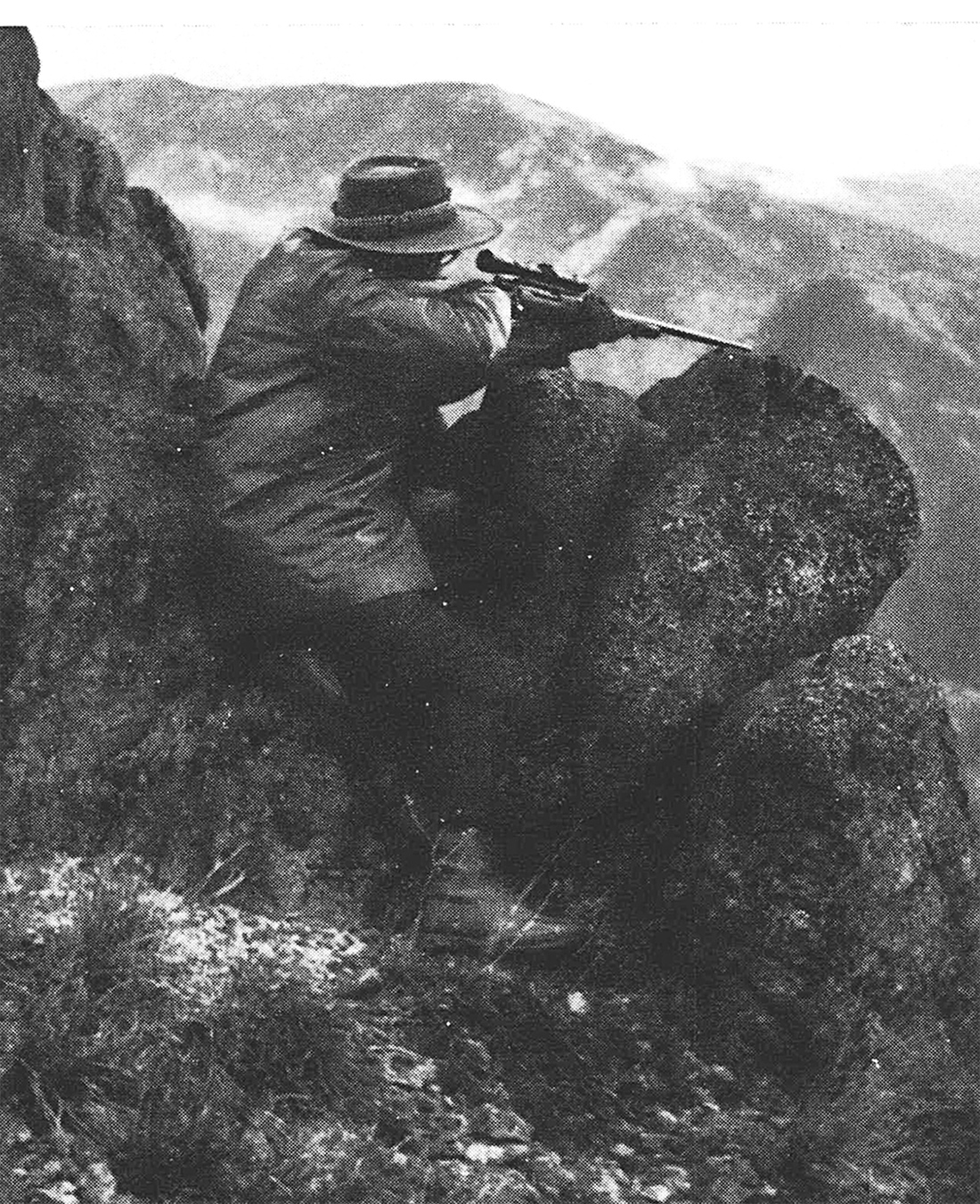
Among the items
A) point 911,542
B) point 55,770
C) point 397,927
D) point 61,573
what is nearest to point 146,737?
point 55,770

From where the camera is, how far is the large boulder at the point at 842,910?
5.28 m

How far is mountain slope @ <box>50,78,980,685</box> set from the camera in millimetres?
27172

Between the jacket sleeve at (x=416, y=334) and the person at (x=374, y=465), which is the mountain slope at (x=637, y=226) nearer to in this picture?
the person at (x=374, y=465)

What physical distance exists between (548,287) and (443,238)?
0.80 metres

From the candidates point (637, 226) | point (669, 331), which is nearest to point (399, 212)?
point (669, 331)

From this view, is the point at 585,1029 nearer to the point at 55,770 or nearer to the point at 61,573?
the point at 55,770

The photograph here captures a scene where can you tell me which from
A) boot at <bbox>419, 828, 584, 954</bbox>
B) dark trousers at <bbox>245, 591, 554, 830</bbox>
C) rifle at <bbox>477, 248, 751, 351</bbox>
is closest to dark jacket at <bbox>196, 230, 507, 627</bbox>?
dark trousers at <bbox>245, 591, 554, 830</bbox>

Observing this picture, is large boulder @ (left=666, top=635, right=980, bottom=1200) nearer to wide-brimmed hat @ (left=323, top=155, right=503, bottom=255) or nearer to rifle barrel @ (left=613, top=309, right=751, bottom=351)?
rifle barrel @ (left=613, top=309, right=751, bottom=351)

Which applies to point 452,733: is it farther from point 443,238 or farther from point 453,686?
point 443,238

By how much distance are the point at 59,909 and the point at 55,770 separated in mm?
871

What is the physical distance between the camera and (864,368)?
27.8 metres

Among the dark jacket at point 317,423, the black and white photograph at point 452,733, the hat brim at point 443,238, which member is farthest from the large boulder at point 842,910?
the hat brim at point 443,238

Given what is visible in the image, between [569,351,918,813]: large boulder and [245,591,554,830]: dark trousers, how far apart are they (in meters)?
0.27

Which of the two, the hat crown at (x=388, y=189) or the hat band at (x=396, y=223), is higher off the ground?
the hat crown at (x=388, y=189)
